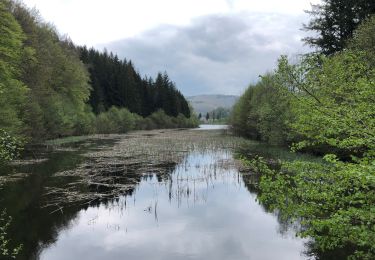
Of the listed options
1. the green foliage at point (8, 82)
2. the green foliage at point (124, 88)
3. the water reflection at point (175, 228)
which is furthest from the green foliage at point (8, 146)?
the green foliage at point (124, 88)

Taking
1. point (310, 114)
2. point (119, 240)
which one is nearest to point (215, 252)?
point (119, 240)

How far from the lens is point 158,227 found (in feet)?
49.3

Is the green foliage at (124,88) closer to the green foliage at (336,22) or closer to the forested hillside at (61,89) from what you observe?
the forested hillside at (61,89)

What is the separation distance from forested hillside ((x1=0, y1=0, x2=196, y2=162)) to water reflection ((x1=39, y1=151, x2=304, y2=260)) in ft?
14.4

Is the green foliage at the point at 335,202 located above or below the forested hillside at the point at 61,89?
below

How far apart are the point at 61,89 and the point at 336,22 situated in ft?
→ 149

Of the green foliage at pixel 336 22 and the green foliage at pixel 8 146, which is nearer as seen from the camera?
the green foliage at pixel 8 146

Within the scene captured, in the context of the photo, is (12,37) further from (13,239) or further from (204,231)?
(204,231)

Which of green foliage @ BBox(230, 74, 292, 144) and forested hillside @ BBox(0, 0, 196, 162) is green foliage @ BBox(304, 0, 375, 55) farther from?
forested hillside @ BBox(0, 0, 196, 162)

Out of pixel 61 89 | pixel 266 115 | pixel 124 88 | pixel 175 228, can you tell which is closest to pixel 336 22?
pixel 266 115

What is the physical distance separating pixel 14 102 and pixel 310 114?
32006 mm

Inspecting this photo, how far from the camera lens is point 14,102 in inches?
1348

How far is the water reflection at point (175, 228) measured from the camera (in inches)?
491

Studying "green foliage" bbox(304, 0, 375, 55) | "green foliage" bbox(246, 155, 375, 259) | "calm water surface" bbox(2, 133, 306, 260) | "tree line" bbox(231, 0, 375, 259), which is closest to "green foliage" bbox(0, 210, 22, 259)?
"calm water surface" bbox(2, 133, 306, 260)
